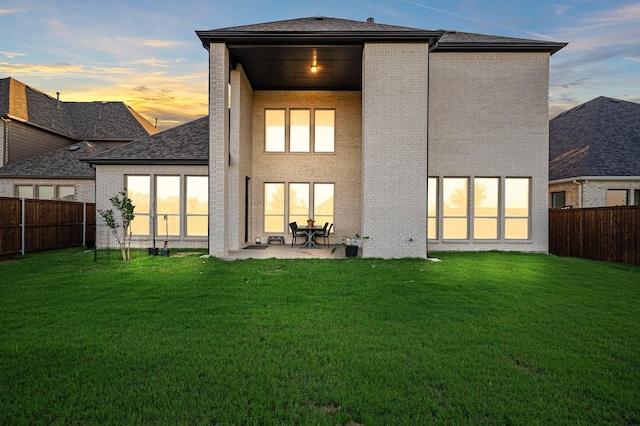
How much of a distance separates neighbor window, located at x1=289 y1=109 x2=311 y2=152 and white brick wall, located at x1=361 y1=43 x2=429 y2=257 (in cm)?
477

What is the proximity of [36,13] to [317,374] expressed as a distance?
1950 cm

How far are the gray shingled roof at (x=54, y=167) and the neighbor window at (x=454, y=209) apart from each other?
16300mm

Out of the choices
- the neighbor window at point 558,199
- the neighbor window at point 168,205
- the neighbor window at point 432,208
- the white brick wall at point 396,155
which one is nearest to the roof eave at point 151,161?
the neighbor window at point 168,205

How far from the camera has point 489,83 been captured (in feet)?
43.8

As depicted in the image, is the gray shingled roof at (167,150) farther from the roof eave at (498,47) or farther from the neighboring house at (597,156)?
the neighboring house at (597,156)

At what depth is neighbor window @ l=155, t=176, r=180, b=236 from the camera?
46.8ft

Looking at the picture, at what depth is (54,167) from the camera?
19328 millimetres

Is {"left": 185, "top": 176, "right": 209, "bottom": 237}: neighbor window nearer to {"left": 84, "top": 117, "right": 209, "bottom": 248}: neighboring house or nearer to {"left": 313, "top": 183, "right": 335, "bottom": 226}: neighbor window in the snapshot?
{"left": 84, "top": 117, "right": 209, "bottom": 248}: neighboring house

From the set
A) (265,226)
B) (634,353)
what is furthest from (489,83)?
(634,353)

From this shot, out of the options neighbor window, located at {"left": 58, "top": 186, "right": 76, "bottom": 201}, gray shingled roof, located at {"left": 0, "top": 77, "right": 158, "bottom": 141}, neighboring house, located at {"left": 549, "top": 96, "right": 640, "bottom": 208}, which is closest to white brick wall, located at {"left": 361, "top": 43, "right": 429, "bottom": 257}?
neighboring house, located at {"left": 549, "top": 96, "right": 640, "bottom": 208}

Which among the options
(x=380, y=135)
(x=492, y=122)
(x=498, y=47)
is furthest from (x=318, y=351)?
(x=498, y=47)

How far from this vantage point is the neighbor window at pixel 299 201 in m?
15.6

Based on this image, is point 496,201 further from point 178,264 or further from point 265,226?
point 178,264

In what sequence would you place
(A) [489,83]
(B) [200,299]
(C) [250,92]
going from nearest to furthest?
(B) [200,299] < (A) [489,83] < (C) [250,92]
